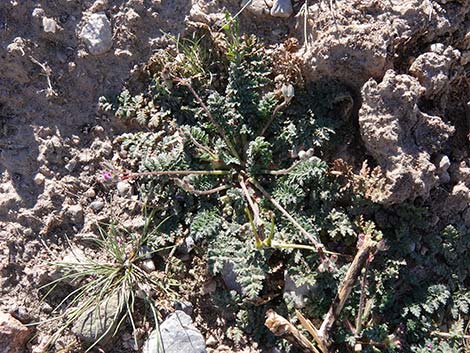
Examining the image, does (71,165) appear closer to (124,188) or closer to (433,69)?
(124,188)

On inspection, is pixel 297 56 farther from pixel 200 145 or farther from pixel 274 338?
pixel 274 338

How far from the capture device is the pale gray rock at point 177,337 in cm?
377

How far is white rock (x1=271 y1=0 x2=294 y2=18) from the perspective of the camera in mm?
4359

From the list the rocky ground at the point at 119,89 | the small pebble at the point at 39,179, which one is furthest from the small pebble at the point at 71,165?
the small pebble at the point at 39,179

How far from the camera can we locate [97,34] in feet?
14.5

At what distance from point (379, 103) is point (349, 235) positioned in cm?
94

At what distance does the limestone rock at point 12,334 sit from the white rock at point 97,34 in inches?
84.2

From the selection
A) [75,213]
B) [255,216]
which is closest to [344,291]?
[255,216]

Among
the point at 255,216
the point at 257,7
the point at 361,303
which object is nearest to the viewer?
the point at 361,303

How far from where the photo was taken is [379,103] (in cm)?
378

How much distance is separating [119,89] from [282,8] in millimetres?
1459

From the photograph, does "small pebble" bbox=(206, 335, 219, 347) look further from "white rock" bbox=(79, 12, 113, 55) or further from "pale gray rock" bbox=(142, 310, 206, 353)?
Result: "white rock" bbox=(79, 12, 113, 55)

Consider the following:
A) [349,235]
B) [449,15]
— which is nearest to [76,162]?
[349,235]

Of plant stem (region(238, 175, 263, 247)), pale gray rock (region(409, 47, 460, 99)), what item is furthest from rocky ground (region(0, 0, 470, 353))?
plant stem (region(238, 175, 263, 247))
